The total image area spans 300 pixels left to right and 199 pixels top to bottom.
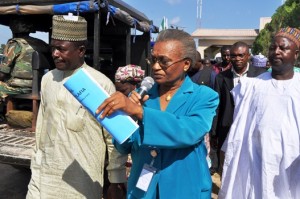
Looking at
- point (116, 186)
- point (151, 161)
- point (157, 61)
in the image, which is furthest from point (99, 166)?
point (157, 61)

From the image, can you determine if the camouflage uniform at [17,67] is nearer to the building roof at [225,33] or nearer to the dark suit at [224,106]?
the dark suit at [224,106]

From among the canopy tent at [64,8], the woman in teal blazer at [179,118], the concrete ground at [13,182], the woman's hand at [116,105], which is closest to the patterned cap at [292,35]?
the woman in teal blazer at [179,118]

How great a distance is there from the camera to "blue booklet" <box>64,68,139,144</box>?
1278 millimetres

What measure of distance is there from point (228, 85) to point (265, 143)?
5.49 feet

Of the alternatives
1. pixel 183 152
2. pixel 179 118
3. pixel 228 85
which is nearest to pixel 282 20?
pixel 228 85

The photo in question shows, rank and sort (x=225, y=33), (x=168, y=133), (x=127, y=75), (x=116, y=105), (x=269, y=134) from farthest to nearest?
(x=225, y=33) < (x=127, y=75) < (x=269, y=134) < (x=168, y=133) < (x=116, y=105)

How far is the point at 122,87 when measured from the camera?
3.64 m

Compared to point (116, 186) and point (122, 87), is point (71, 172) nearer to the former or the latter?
point (116, 186)

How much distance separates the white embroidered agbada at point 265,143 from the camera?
2.31 meters

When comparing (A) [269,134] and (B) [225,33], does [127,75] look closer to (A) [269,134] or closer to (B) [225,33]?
(A) [269,134]

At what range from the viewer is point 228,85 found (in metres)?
3.95

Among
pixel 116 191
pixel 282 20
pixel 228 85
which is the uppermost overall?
pixel 282 20

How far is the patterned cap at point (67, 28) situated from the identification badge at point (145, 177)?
3.53ft

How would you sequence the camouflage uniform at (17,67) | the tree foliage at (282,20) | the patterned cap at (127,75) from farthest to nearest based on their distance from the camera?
the tree foliage at (282,20)
the camouflage uniform at (17,67)
the patterned cap at (127,75)
